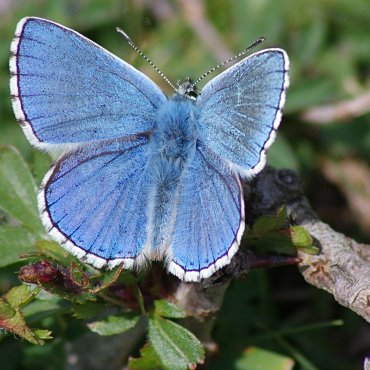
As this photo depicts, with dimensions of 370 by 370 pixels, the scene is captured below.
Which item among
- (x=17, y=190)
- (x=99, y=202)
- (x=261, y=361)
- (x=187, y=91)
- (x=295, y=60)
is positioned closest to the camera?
(x=99, y=202)

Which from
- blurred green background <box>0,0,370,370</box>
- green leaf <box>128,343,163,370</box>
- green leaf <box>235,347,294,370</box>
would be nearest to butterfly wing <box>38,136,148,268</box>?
green leaf <box>128,343,163,370</box>

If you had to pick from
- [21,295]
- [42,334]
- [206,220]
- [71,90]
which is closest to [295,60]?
[71,90]

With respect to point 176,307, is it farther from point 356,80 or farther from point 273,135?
point 356,80

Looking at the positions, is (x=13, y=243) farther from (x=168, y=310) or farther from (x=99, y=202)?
(x=168, y=310)

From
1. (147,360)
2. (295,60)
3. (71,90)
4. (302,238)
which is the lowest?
(295,60)

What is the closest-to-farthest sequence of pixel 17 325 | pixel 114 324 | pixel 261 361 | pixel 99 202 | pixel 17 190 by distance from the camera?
pixel 17 325
pixel 99 202
pixel 114 324
pixel 17 190
pixel 261 361

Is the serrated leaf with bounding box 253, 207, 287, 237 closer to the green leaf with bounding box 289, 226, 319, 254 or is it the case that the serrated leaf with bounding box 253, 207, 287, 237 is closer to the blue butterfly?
the green leaf with bounding box 289, 226, 319, 254
